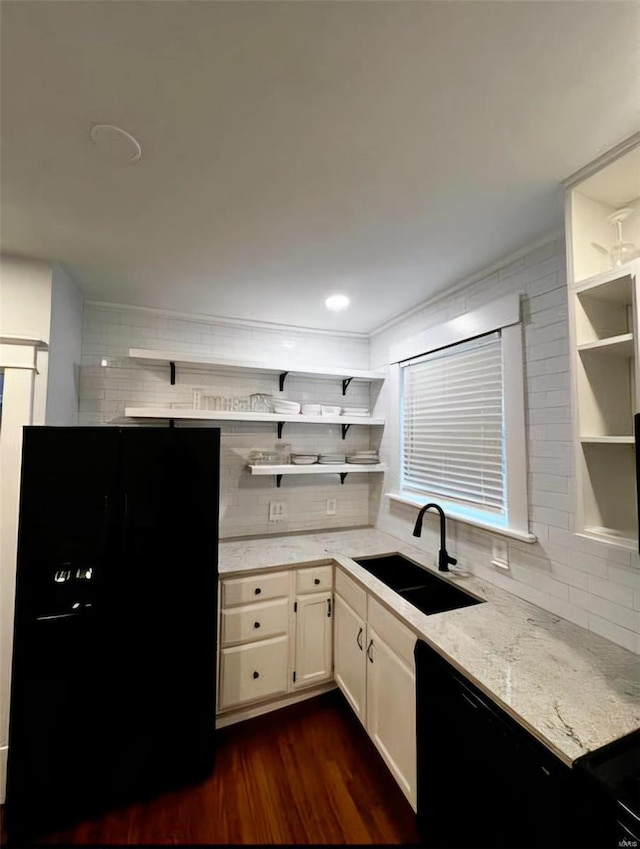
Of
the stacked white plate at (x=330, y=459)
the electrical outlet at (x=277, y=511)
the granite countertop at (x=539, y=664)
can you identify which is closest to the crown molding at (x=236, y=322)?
the stacked white plate at (x=330, y=459)

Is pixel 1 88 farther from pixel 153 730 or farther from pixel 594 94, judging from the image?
pixel 153 730

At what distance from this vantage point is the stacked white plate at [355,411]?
2.91 metres

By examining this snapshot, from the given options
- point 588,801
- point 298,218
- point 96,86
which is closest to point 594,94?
point 298,218

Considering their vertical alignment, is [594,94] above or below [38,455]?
above

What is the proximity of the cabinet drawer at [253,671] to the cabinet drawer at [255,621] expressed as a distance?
0.05 meters

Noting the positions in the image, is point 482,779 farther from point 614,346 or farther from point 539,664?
point 614,346

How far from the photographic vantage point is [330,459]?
2.74m

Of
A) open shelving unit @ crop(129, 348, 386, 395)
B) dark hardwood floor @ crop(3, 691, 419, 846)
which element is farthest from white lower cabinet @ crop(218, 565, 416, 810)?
open shelving unit @ crop(129, 348, 386, 395)

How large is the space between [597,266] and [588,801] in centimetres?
154

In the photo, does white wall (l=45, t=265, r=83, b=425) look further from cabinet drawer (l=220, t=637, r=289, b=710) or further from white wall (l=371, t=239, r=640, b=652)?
white wall (l=371, t=239, r=640, b=652)

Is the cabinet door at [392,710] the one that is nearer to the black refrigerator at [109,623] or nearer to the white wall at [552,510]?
the white wall at [552,510]

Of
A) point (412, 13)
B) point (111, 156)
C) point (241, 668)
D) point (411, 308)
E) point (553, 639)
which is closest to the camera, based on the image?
point (412, 13)

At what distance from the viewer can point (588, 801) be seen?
821 mm

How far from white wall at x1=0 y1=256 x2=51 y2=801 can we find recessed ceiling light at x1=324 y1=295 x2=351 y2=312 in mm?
1555
